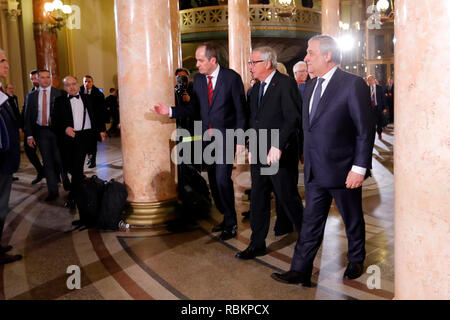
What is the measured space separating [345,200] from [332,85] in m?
0.75

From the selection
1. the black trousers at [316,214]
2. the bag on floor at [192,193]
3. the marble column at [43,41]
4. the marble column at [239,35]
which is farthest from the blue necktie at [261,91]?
the marble column at [43,41]

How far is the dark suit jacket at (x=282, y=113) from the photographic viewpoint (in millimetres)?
3248

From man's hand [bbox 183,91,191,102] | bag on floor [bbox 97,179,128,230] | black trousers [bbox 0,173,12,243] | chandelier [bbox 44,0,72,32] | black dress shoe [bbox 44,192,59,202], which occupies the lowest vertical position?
black dress shoe [bbox 44,192,59,202]

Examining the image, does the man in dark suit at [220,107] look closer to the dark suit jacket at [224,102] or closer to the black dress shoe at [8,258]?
the dark suit jacket at [224,102]

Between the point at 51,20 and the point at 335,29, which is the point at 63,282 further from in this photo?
the point at 51,20

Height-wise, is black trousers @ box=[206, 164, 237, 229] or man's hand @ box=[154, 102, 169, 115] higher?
man's hand @ box=[154, 102, 169, 115]

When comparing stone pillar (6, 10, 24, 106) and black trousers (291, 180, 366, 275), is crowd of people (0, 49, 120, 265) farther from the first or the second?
stone pillar (6, 10, 24, 106)

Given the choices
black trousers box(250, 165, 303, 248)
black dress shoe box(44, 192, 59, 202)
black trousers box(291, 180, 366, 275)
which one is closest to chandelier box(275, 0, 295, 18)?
black dress shoe box(44, 192, 59, 202)

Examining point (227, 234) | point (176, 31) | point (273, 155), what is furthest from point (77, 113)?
point (176, 31)

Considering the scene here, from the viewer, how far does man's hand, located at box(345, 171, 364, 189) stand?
270cm

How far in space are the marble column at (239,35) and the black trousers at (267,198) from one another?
579 centimetres

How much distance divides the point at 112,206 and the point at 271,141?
1.90 meters

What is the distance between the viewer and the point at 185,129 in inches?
193
